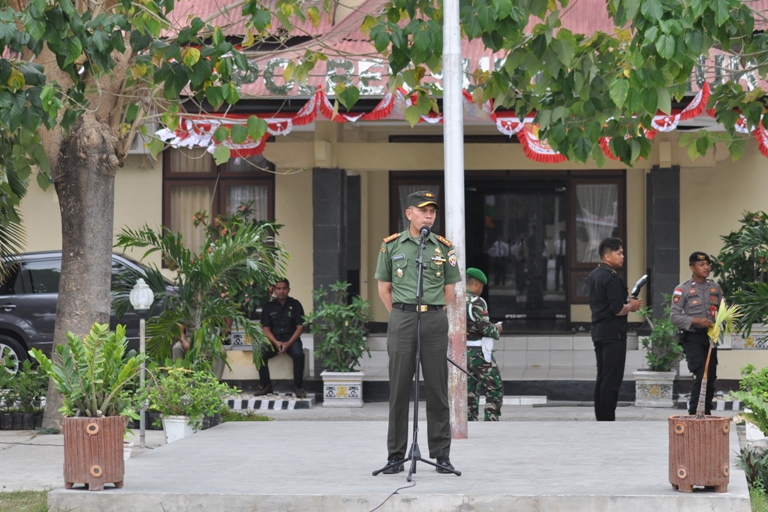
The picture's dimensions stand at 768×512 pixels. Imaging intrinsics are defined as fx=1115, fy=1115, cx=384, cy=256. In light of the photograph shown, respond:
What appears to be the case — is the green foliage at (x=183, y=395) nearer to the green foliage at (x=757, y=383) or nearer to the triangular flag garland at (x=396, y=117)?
the triangular flag garland at (x=396, y=117)

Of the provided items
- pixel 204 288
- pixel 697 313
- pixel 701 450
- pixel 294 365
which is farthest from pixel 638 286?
pixel 701 450

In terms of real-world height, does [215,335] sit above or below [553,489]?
above

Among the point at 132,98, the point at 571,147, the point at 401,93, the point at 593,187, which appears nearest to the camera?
the point at 571,147

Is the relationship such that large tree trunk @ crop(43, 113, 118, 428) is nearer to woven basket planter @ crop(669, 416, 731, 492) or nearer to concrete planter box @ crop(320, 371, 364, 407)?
concrete planter box @ crop(320, 371, 364, 407)

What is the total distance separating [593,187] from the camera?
18.0 m

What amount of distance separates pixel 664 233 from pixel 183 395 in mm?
8087

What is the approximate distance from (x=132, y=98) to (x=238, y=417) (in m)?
3.45

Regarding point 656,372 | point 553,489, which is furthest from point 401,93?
point 553,489

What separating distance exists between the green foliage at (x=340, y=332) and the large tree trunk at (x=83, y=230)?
3717 mm

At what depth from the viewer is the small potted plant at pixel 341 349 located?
47.0 ft

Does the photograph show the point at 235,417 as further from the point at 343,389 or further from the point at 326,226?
the point at 326,226

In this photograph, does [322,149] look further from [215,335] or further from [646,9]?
[646,9]

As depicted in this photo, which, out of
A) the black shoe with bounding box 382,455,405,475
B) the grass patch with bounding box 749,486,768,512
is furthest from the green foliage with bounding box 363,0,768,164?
the black shoe with bounding box 382,455,405,475

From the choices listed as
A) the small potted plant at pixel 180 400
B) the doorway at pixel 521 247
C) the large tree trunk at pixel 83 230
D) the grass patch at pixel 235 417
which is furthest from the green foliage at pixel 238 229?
the small potted plant at pixel 180 400
